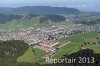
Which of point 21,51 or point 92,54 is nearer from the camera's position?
point 92,54

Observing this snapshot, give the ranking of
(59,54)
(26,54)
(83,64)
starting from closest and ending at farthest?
1. (83,64)
2. (59,54)
3. (26,54)

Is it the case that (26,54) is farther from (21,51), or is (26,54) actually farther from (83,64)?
(83,64)

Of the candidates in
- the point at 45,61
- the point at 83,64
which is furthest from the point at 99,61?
the point at 45,61

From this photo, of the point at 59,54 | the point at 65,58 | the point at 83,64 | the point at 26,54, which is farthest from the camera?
the point at 26,54

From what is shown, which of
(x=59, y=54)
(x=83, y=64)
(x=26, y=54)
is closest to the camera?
(x=83, y=64)

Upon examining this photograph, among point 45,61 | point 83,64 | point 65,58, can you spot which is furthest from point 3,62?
point 83,64

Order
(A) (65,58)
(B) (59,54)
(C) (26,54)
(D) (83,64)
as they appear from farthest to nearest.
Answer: (C) (26,54) → (B) (59,54) → (A) (65,58) → (D) (83,64)

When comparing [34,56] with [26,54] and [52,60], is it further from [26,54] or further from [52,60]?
[52,60]
